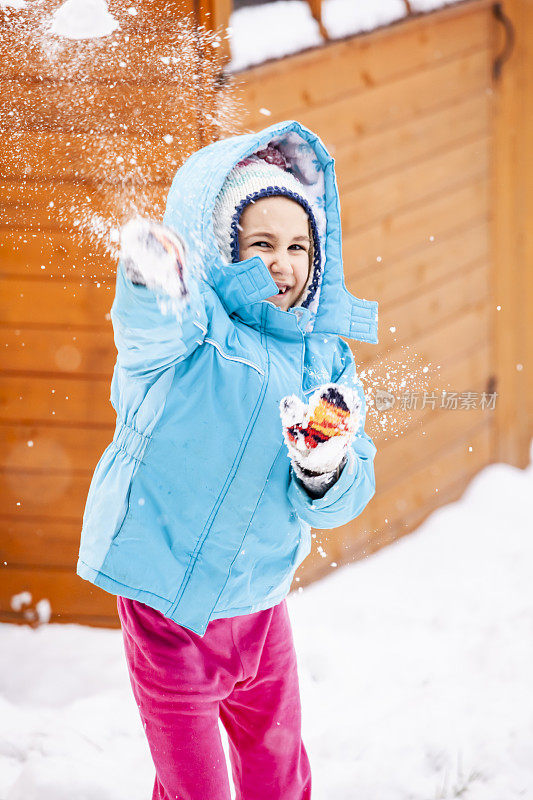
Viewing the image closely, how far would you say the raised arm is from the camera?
125 centimetres

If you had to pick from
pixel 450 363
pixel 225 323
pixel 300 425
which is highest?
pixel 225 323

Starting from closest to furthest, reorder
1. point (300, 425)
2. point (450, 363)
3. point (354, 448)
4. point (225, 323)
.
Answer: point (300, 425) < point (225, 323) < point (354, 448) < point (450, 363)

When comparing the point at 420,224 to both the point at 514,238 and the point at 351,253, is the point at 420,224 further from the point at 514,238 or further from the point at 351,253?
the point at 514,238

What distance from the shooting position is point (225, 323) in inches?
59.4

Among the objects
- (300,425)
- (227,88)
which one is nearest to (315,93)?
(227,88)

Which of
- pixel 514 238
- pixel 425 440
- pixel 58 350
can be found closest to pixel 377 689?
pixel 425 440

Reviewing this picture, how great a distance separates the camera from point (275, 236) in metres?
1.56

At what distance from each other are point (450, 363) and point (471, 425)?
42 cm

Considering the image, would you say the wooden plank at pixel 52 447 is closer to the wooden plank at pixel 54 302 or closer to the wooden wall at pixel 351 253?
the wooden wall at pixel 351 253

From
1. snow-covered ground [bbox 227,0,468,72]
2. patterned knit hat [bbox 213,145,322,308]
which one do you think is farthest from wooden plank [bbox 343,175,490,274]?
patterned knit hat [bbox 213,145,322,308]

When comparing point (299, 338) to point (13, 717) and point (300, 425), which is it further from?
point (13, 717)

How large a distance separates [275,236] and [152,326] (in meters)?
0.34

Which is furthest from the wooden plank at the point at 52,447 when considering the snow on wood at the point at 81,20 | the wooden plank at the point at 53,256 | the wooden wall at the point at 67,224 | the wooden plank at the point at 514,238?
the wooden plank at the point at 514,238

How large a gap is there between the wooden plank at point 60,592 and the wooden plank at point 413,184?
5.12ft
